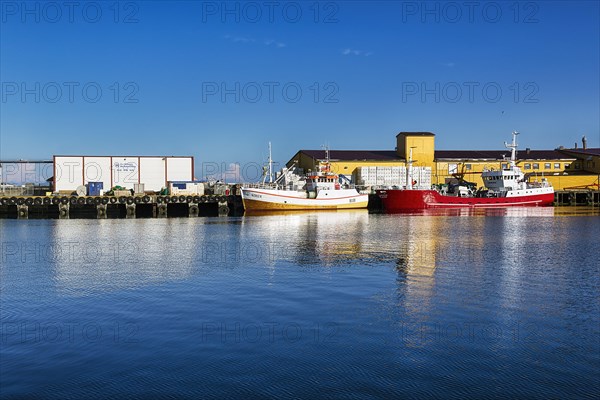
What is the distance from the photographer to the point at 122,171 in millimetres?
73625

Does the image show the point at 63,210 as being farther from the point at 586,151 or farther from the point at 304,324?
the point at 586,151

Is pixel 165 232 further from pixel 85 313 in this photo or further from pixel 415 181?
pixel 415 181

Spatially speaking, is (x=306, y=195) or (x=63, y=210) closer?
(x=63, y=210)

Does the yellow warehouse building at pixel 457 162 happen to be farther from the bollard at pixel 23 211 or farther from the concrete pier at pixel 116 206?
the bollard at pixel 23 211

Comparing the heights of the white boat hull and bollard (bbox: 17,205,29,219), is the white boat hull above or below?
above

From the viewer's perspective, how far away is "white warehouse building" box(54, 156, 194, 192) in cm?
7212

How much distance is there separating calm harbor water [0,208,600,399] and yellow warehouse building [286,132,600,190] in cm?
5163

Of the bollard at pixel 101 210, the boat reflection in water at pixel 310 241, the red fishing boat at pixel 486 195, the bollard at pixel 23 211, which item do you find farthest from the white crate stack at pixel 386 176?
the bollard at pixel 23 211

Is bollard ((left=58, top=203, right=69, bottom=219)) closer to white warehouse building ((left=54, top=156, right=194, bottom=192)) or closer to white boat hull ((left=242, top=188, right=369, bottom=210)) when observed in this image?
white warehouse building ((left=54, top=156, right=194, bottom=192))

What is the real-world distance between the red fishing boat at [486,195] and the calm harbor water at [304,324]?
37841 mm

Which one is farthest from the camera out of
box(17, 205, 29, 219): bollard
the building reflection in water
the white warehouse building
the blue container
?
the white warehouse building

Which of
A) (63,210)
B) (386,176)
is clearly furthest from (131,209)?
(386,176)

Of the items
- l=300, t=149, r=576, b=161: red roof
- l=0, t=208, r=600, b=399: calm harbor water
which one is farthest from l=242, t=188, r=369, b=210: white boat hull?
l=0, t=208, r=600, b=399: calm harbor water

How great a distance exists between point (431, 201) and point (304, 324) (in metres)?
53.4
